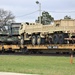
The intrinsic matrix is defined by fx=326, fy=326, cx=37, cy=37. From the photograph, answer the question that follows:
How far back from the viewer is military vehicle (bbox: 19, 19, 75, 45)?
30.0 meters

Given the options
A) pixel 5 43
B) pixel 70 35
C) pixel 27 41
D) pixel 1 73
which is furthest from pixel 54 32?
pixel 1 73

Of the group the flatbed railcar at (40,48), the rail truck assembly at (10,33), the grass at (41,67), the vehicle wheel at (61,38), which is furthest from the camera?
the rail truck assembly at (10,33)

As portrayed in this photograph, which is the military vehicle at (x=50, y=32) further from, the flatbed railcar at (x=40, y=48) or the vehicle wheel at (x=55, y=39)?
the flatbed railcar at (x=40, y=48)

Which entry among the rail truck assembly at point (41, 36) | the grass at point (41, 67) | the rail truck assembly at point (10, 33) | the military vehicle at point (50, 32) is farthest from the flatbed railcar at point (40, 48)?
the grass at point (41, 67)

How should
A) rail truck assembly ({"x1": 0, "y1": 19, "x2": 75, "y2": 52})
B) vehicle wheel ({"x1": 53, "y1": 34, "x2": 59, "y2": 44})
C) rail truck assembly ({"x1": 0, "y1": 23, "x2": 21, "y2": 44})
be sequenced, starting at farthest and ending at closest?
rail truck assembly ({"x1": 0, "y1": 23, "x2": 21, "y2": 44})
vehicle wheel ({"x1": 53, "y1": 34, "x2": 59, "y2": 44})
rail truck assembly ({"x1": 0, "y1": 19, "x2": 75, "y2": 52})

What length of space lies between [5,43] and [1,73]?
1992cm

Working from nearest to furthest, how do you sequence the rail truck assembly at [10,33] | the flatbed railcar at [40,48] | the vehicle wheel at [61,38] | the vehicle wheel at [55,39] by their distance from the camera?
the flatbed railcar at [40,48]
the vehicle wheel at [61,38]
the vehicle wheel at [55,39]
the rail truck assembly at [10,33]

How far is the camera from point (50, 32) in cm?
3100

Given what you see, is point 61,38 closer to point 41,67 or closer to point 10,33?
point 10,33

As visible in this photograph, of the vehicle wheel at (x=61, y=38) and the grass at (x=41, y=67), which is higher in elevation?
the vehicle wheel at (x=61, y=38)

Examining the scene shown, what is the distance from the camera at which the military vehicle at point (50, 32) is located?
30.0 meters

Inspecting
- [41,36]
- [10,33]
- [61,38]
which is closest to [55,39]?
[61,38]

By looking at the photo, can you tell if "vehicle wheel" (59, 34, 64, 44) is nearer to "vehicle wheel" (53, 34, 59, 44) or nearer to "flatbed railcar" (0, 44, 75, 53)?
"vehicle wheel" (53, 34, 59, 44)

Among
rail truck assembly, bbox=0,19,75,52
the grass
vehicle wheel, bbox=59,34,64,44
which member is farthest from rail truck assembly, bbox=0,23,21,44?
the grass
